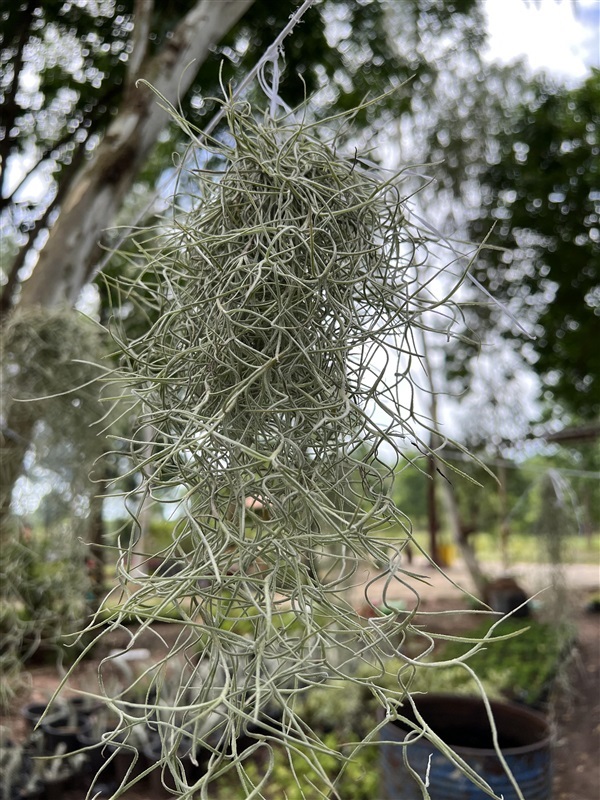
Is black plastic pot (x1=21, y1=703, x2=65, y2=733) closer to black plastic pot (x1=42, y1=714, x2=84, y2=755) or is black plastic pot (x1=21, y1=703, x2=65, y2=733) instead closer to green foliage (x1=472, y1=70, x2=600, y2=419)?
black plastic pot (x1=42, y1=714, x2=84, y2=755)

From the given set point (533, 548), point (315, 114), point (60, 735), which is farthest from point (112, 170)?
point (533, 548)

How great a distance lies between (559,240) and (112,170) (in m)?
5.32

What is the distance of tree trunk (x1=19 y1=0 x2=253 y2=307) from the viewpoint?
256 centimetres

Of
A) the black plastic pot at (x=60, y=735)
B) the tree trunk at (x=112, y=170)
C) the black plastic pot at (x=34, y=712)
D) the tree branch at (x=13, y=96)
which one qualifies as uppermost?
the tree branch at (x=13, y=96)

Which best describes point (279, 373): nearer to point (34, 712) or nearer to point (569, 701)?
point (34, 712)

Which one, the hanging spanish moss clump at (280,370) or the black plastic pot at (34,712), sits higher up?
the hanging spanish moss clump at (280,370)

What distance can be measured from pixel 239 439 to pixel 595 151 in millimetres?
6776

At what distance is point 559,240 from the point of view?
680cm

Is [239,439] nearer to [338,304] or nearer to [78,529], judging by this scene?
[338,304]

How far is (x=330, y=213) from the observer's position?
2.52 feet

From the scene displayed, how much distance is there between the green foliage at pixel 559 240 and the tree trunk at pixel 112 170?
4376 millimetres

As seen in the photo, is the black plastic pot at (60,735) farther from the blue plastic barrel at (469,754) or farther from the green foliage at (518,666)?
the green foliage at (518,666)

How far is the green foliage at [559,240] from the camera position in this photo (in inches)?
257

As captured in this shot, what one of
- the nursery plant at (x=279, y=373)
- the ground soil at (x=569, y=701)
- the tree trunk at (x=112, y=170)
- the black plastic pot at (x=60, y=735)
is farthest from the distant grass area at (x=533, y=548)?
the black plastic pot at (x=60, y=735)
